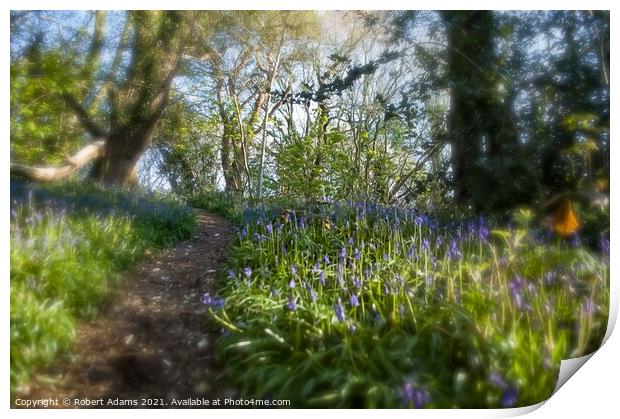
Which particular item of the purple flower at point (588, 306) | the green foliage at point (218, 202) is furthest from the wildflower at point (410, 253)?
the green foliage at point (218, 202)

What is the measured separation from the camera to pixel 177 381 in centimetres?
213

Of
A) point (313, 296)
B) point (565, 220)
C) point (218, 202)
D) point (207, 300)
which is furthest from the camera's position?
point (218, 202)

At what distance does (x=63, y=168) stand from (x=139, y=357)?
105cm

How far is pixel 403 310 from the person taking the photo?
2.04 m

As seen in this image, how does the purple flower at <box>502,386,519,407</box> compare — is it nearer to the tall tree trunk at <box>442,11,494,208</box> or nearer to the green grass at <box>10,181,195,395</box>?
the tall tree trunk at <box>442,11,494,208</box>

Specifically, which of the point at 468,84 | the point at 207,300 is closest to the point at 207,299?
the point at 207,300

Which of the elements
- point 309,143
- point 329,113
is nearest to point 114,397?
point 309,143

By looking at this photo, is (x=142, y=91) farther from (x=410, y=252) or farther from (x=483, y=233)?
(x=483, y=233)

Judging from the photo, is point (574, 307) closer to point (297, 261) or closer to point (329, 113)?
point (297, 261)

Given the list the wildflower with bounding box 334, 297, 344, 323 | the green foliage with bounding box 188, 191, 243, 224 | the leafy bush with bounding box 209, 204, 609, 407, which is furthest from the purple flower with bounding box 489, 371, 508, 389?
the green foliage with bounding box 188, 191, 243, 224

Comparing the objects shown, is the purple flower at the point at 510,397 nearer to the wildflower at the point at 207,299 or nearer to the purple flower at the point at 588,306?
the purple flower at the point at 588,306

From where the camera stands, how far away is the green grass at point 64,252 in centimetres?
207
